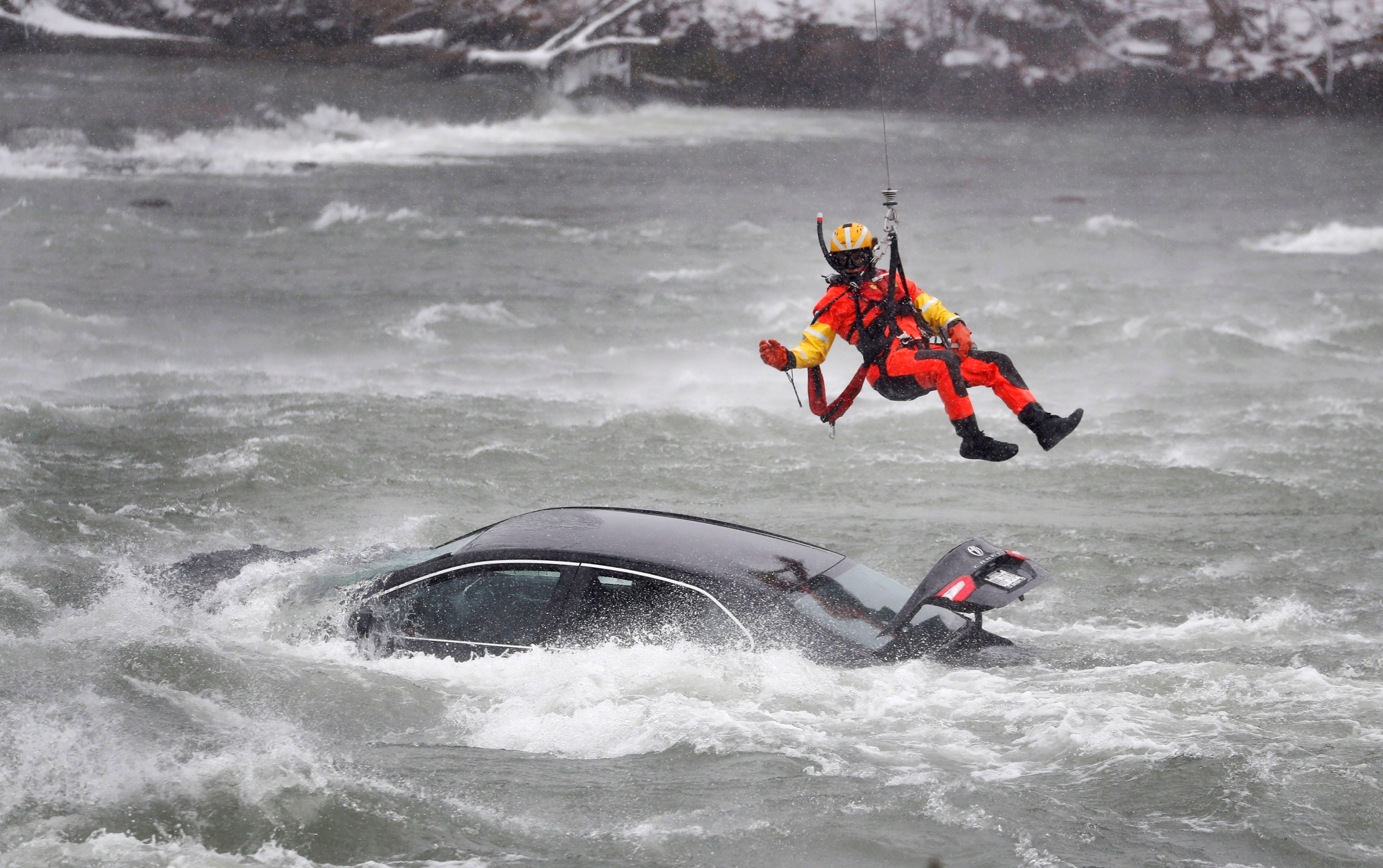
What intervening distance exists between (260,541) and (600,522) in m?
5.15

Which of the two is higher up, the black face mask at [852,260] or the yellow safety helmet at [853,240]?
the yellow safety helmet at [853,240]

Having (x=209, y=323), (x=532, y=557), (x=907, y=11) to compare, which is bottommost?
(x=209, y=323)

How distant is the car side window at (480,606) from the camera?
282 inches

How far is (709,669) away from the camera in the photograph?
696cm

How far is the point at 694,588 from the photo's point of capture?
695 cm

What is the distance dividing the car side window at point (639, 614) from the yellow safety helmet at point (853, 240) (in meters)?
2.15

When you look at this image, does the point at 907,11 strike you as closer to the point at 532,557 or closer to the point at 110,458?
the point at 110,458

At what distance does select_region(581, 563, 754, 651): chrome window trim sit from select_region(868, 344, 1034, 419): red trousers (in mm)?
1604

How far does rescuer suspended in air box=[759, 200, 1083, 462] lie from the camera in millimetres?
7762

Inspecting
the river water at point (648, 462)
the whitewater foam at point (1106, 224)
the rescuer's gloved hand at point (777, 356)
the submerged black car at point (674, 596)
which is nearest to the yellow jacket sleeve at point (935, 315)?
the rescuer's gloved hand at point (777, 356)

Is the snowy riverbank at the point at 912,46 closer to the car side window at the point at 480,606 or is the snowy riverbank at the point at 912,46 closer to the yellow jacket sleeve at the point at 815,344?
the yellow jacket sleeve at the point at 815,344

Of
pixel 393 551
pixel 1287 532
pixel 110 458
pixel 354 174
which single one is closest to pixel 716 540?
pixel 393 551

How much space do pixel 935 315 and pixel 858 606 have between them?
1.71 meters

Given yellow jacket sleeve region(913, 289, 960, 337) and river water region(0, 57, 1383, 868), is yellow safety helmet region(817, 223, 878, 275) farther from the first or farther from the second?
river water region(0, 57, 1383, 868)
